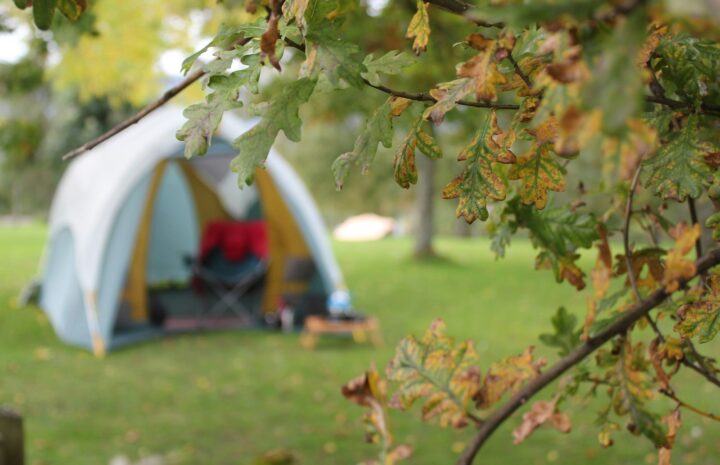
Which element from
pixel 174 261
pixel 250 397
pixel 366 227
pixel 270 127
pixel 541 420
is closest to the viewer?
pixel 270 127

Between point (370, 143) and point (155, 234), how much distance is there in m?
9.25

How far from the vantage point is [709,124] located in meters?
1.02

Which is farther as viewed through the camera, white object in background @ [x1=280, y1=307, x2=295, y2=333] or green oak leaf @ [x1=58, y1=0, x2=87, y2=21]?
white object in background @ [x1=280, y1=307, x2=295, y2=333]

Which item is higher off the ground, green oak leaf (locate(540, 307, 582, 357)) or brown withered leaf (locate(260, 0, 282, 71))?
brown withered leaf (locate(260, 0, 282, 71))

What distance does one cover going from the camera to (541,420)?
1.13m

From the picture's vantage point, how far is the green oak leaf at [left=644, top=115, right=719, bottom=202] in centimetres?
86

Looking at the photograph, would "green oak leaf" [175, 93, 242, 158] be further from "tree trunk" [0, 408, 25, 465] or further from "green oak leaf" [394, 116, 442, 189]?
"tree trunk" [0, 408, 25, 465]

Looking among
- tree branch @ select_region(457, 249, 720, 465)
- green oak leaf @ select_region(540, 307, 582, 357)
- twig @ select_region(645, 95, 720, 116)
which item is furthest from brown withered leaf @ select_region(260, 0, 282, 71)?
green oak leaf @ select_region(540, 307, 582, 357)

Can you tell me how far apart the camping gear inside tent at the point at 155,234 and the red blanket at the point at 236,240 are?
50 millimetres

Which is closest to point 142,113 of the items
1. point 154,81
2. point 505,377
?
point 505,377

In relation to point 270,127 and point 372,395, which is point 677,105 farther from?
point 372,395

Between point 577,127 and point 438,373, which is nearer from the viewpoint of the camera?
point 577,127

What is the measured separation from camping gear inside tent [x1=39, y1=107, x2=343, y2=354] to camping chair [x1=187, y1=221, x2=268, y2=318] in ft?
0.20

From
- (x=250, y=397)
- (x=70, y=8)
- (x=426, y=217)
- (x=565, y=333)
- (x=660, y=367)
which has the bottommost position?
(x=426, y=217)
